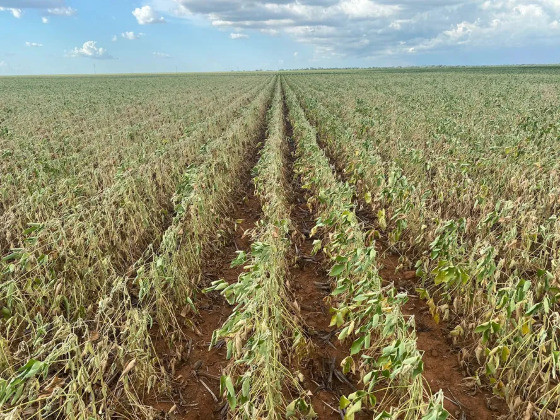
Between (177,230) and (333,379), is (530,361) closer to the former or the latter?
(333,379)

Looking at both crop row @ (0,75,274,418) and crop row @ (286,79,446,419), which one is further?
crop row @ (0,75,274,418)

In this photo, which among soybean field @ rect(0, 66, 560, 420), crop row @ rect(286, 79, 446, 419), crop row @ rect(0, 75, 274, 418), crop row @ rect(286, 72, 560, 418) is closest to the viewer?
crop row @ rect(286, 79, 446, 419)

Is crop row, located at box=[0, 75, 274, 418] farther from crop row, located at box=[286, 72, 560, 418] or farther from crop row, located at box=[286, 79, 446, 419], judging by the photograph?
crop row, located at box=[286, 72, 560, 418]

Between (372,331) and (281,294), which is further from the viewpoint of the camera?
(281,294)

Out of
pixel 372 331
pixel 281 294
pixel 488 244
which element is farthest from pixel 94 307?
pixel 488 244

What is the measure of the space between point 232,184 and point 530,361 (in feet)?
21.2

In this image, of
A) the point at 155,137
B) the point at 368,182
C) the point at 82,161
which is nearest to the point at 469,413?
the point at 368,182

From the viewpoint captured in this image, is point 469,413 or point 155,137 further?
point 155,137

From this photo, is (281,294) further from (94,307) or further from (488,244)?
(488,244)

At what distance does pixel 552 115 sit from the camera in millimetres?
13398

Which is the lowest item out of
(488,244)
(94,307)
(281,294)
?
(94,307)

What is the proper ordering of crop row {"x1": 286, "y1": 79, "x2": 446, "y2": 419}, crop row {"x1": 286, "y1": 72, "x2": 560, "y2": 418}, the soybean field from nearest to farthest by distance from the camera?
1. crop row {"x1": 286, "y1": 79, "x2": 446, "y2": 419}
2. the soybean field
3. crop row {"x1": 286, "y1": 72, "x2": 560, "y2": 418}

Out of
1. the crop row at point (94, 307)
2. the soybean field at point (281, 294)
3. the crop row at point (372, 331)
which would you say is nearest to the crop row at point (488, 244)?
the soybean field at point (281, 294)

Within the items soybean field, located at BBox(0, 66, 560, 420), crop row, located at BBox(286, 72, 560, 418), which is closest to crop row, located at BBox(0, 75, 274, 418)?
soybean field, located at BBox(0, 66, 560, 420)
